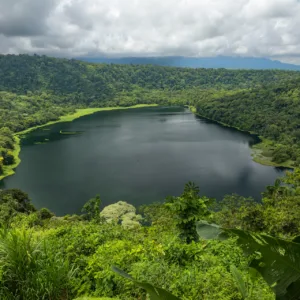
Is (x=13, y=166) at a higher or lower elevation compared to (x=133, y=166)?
lower

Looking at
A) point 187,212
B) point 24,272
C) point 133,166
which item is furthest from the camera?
point 133,166

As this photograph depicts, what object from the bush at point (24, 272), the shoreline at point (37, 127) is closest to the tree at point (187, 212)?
the bush at point (24, 272)

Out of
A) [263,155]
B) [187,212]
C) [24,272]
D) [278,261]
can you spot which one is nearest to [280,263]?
[278,261]

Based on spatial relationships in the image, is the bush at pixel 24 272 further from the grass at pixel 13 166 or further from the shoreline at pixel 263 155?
the shoreline at pixel 263 155

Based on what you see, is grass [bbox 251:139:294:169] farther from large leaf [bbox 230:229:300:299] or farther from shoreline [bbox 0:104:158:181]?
large leaf [bbox 230:229:300:299]

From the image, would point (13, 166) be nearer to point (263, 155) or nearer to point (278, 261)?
point (263, 155)
